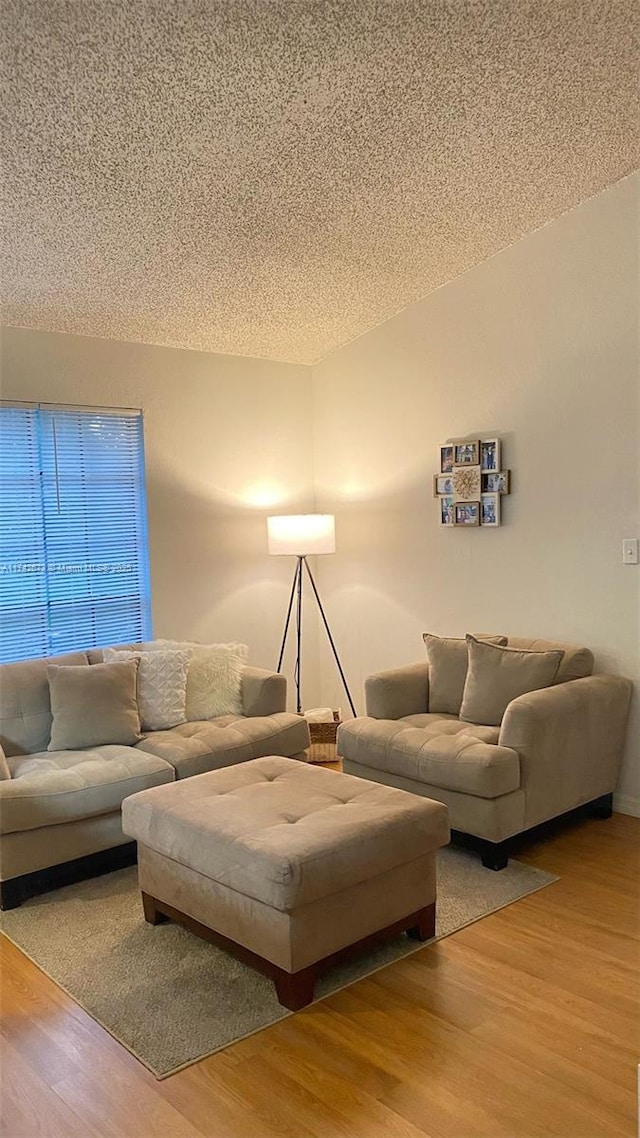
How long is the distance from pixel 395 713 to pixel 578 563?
112cm

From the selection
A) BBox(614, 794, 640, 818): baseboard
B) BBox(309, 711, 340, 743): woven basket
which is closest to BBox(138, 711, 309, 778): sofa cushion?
BBox(309, 711, 340, 743): woven basket

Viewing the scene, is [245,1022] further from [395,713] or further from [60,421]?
[60,421]

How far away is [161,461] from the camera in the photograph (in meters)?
4.93

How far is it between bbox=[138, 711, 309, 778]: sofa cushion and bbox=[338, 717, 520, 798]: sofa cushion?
0.28m

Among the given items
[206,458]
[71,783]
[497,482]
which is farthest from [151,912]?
[206,458]

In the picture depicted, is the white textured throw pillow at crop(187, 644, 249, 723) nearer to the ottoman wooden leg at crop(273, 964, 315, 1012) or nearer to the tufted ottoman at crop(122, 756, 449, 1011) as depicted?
the tufted ottoman at crop(122, 756, 449, 1011)

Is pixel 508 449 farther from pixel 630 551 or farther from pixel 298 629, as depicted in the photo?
pixel 298 629

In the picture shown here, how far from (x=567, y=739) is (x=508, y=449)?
59.6 inches

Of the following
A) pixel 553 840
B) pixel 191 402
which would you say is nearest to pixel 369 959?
pixel 553 840

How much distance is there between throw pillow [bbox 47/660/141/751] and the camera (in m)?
3.90

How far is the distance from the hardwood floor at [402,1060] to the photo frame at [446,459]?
247 centimetres

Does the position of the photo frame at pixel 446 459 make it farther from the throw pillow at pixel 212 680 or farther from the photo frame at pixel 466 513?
the throw pillow at pixel 212 680

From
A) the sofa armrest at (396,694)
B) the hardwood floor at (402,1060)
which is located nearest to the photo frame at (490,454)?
the sofa armrest at (396,694)

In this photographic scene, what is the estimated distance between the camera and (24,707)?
12.9 feet
